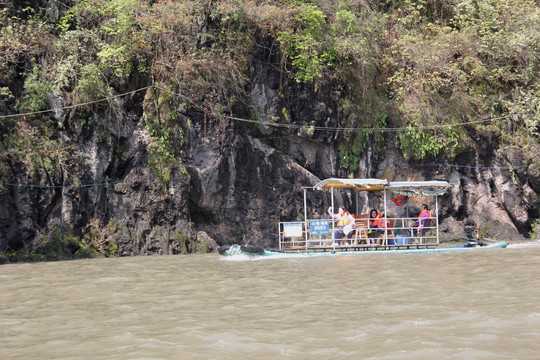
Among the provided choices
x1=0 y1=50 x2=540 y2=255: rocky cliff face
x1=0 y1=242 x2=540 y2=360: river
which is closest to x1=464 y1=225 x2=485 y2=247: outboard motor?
x1=0 y1=50 x2=540 y2=255: rocky cliff face

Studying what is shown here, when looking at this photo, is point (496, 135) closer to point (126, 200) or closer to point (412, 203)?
point (412, 203)

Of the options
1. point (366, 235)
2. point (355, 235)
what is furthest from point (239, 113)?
point (366, 235)

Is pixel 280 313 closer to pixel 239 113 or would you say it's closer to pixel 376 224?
pixel 376 224

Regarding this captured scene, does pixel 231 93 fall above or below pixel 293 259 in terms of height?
above

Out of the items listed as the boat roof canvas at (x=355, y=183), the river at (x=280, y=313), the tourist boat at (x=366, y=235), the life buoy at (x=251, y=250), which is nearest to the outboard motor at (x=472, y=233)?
the tourist boat at (x=366, y=235)

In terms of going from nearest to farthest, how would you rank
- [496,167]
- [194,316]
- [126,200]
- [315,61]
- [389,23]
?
[194,316], [126,200], [315,61], [496,167], [389,23]

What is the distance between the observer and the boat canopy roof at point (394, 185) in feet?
55.7

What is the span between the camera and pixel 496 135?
25.3 metres

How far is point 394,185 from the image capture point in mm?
17406

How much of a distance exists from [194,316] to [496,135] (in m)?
22.4

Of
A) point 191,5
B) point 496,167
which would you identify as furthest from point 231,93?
point 496,167

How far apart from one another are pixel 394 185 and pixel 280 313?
11.2 meters

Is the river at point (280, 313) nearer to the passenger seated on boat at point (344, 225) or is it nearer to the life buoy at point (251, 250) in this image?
the life buoy at point (251, 250)

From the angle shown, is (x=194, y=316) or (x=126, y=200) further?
(x=126, y=200)
